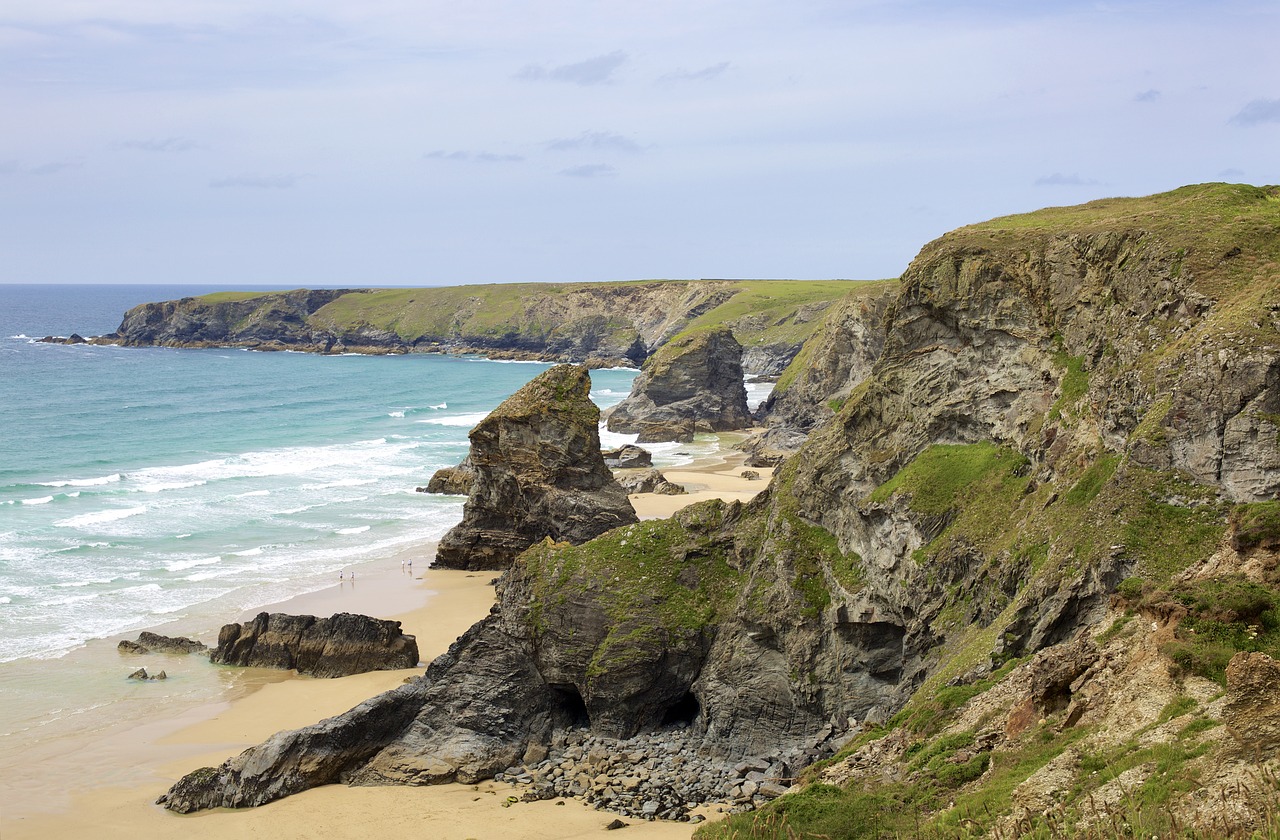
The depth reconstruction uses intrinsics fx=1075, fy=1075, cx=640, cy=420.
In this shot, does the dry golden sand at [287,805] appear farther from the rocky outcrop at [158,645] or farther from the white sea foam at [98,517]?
the white sea foam at [98,517]

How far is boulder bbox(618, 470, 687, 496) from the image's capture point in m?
66.9

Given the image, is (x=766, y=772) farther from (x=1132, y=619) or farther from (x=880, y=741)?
(x=1132, y=619)

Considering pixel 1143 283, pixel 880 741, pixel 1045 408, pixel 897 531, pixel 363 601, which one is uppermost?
pixel 1143 283

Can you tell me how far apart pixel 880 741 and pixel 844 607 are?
6.77 metres

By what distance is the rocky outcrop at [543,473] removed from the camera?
48.5m

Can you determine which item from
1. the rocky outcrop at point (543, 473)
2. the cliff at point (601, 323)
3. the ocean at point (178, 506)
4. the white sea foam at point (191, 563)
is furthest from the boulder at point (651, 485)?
the cliff at point (601, 323)

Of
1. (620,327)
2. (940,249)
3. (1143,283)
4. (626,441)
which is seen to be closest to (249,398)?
(626,441)

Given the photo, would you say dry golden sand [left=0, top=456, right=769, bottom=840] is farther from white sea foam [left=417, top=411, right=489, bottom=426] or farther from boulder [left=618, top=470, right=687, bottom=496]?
white sea foam [left=417, top=411, right=489, bottom=426]

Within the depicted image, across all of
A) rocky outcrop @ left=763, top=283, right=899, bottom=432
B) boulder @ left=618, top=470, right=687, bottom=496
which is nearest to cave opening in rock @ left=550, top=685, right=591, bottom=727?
boulder @ left=618, top=470, right=687, bottom=496

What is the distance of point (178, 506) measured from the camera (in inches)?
2579

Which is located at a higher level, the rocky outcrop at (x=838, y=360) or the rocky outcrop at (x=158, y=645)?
the rocky outcrop at (x=838, y=360)

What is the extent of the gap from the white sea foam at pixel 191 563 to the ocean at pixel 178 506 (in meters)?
0.16

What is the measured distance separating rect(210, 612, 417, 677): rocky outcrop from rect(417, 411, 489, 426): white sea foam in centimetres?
6312

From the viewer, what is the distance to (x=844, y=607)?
1116 inches
